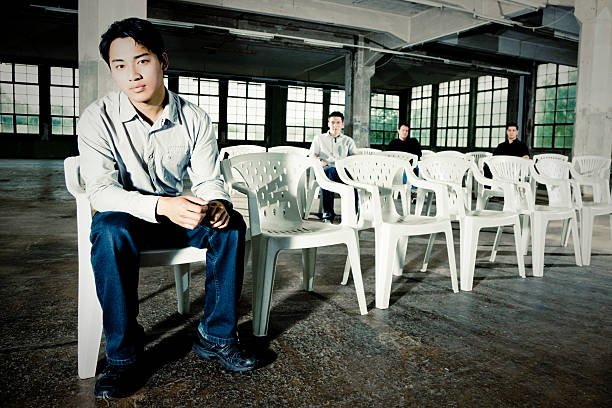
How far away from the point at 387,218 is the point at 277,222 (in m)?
0.74

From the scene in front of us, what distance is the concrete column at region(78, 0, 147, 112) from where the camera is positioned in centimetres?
734

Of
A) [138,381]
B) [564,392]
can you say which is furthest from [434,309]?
[138,381]

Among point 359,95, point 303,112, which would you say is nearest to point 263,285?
point 359,95

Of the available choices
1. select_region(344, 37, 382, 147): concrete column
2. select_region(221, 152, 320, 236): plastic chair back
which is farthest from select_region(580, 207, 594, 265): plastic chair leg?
select_region(344, 37, 382, 147): concrete column

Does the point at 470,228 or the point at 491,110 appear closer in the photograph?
the point at 470,228

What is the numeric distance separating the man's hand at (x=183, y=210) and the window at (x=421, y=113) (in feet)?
66.7

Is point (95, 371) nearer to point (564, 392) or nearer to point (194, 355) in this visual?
point (194, 355)

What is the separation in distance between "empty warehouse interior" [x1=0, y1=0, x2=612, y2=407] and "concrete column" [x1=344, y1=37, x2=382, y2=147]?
0.12ft

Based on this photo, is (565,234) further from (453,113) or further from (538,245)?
(453,113)

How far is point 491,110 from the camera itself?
18109mm

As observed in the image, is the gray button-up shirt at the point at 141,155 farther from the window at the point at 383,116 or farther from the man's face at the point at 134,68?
the window at the point at 383,116

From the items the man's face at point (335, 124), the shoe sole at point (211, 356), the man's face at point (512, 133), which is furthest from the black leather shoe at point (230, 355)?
the man's face at point (512, 133)

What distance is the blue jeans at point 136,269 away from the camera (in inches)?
66.4

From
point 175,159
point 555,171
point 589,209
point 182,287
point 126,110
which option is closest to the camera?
point 126,110
